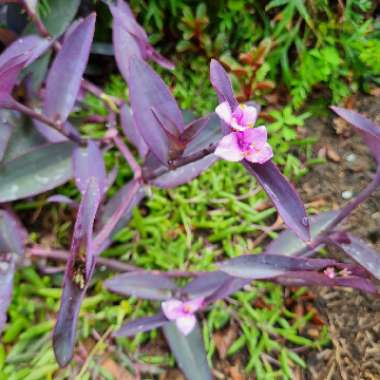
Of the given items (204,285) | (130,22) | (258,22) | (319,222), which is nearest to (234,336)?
(204,285)

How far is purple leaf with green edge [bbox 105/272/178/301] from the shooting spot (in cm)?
125

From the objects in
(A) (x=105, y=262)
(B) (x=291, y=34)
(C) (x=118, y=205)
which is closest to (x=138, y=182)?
(C) (x=118, y=205)

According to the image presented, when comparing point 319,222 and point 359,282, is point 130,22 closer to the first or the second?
point 319,222

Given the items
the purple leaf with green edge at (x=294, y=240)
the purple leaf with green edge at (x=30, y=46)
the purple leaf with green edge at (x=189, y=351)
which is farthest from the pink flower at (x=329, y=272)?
the purple leaf with green edge at (x=30, y=46)

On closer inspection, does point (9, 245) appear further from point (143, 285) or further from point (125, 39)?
point (125, 39)

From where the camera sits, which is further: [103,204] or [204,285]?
[103,204]

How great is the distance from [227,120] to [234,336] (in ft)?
2.36

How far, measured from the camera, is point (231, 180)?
1.57m

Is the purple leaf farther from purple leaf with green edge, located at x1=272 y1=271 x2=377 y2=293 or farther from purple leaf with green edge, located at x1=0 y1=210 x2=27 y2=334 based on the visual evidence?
purple leaf with green edge, located at x1=272 y1=271 x2=377 y2=293

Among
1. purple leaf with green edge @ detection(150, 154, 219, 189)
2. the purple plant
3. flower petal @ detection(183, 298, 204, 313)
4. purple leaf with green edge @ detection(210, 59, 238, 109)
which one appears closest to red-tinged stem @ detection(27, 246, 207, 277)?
the purple plant

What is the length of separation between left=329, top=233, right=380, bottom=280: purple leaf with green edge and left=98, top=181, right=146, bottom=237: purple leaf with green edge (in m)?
0.49

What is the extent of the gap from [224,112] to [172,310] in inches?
21.2

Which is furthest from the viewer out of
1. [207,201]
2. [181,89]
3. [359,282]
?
[181,89]

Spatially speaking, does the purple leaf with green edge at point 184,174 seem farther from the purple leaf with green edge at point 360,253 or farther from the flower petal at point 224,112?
the flower petal at point 224,112
